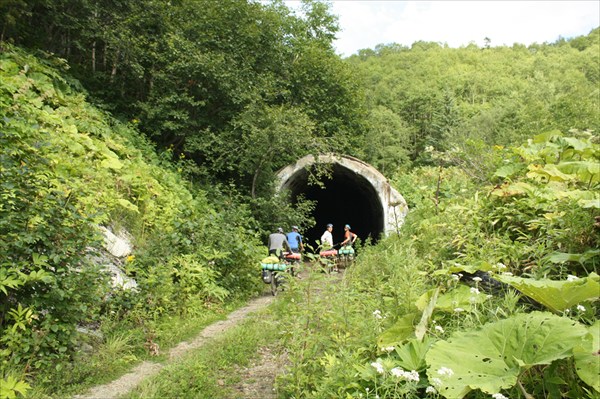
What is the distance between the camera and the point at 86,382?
167 inches

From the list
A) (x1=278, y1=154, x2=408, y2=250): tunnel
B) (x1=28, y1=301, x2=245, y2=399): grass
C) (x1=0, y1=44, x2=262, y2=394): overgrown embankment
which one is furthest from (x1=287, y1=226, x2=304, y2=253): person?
(x1=28, y1=301, x2=245, y2=399): grass

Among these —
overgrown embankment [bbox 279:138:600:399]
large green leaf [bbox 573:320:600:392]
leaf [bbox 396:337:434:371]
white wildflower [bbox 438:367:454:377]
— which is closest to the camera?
large green leaf [bbox 573:320:600:392]

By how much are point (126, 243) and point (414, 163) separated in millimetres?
32211

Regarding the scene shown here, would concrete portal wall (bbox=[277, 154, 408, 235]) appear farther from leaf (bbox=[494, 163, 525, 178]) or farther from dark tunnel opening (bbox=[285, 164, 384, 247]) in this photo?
leaf (bbox=[494, 163, 525, 178])

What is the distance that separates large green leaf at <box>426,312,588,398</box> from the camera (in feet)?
7.88

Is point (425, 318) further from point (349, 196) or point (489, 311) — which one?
point (349, 196)

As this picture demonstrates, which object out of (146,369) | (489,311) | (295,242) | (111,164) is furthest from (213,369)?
(295,242)

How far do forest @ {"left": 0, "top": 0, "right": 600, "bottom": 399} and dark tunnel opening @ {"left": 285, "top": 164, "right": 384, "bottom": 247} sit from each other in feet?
6.26

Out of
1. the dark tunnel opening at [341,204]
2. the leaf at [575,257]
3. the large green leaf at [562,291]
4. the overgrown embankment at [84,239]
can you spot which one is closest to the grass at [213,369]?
the overgrown embankment at [84,239]

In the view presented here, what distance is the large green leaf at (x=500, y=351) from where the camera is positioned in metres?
2.40

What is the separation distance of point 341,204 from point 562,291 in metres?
22.3

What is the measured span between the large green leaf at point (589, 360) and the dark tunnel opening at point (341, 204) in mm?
13002

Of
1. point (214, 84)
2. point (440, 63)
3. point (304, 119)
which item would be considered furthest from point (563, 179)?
point (440, 63)

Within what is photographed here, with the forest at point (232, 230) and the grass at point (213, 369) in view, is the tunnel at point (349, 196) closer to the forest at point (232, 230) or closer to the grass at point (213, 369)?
the forest at point (232, 230)
